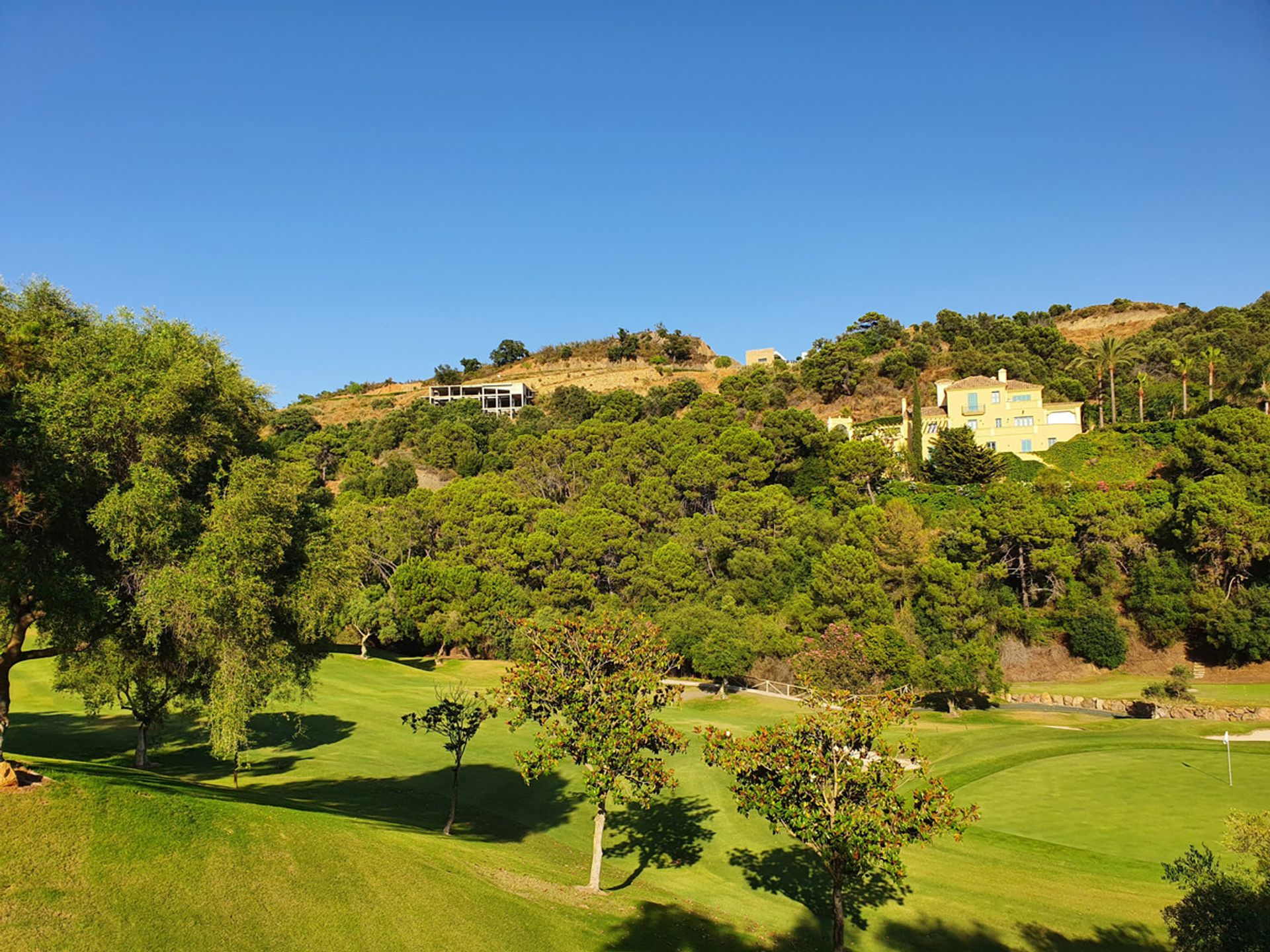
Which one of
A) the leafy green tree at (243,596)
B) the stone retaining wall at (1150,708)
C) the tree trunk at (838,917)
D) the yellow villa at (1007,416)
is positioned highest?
the yellow villa at (1007,416)

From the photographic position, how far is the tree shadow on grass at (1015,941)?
658 inches

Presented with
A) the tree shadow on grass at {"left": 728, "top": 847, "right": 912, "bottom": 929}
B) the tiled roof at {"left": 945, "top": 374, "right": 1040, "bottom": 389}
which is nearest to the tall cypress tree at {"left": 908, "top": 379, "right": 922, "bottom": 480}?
the tiled roof at {"left": 945, "top": 374, "right": 1040, "bottom": 389}

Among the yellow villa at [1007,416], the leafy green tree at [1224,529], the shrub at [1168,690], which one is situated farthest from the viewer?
the yellow villa at [1007,416]

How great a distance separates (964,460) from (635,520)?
101ft

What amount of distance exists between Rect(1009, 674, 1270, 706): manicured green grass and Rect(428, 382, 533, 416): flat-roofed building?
91303 mm

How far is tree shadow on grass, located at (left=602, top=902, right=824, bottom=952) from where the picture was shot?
1550 centimetres

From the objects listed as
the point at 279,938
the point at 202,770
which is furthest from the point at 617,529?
the point at 279,938

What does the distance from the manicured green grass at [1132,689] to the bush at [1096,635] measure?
1353 mm

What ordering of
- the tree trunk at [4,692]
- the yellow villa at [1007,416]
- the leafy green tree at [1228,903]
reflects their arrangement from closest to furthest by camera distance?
the leafy green tree at [1228,903] < the tree trunk at [4,692] < the yellow villa at [1007,416]

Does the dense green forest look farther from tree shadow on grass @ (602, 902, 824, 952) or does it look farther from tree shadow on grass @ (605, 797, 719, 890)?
tree shadow on grass @ (605, 797, 719, 890)

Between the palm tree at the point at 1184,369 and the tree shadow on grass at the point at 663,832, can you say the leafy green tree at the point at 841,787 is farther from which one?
the palm tree at the point at 1184,369

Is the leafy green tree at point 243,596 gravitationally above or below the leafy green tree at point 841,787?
above

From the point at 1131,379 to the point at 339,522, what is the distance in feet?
316

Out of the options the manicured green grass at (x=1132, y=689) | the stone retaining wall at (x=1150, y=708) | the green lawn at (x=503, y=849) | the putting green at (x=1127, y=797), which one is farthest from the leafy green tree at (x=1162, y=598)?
the putting green at (x=1127, y=797)
